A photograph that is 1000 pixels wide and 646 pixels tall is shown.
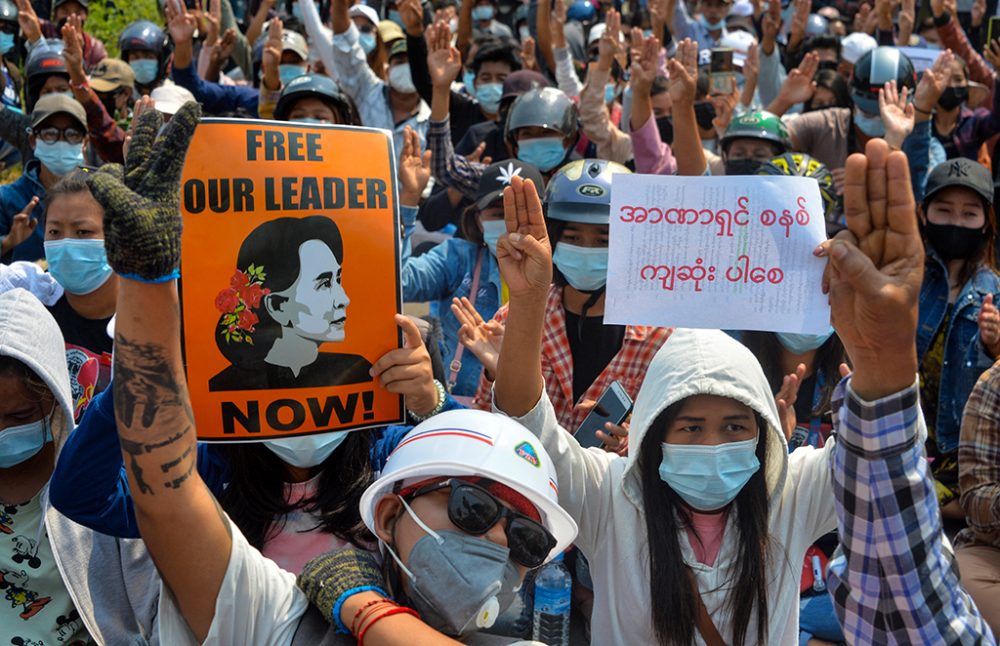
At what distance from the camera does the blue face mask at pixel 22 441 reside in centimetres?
305

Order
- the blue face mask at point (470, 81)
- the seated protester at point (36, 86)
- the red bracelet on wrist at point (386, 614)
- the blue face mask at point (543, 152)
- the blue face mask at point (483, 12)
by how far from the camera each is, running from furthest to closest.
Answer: the blue face mask at point (483, 12) → the blue face mask at point (470, 81) → the seated protester at point (36, 86) → the blue face mask at point (543, 152) → the red bracelet on wrist at point (386, 614)

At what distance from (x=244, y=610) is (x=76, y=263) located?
2671mm

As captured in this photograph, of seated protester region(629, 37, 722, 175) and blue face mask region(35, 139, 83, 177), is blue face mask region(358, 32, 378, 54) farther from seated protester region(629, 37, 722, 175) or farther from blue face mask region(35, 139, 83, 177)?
seated protester region(629, 37, 722, 175)

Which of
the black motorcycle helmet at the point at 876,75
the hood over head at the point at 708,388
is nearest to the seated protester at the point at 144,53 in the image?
the black motorcycle helmet at the point at 876,75

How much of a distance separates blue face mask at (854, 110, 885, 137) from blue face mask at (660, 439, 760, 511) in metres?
4.94

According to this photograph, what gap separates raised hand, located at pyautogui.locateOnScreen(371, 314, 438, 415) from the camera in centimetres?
299

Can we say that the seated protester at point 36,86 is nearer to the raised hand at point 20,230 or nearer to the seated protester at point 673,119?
the raised hand at point 20,230

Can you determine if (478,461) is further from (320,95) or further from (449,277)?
(320,95)

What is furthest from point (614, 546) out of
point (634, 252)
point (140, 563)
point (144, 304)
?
point (144, 304)

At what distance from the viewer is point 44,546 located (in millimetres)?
3059

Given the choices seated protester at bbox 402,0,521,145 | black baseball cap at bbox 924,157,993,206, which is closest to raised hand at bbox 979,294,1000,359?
black baseball cap at bbox 924,157,993,206

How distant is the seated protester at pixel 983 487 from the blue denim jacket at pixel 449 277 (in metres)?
2.21

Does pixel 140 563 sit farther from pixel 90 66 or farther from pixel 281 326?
pixel 90 66

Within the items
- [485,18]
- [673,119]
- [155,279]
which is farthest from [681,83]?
[485,18]
